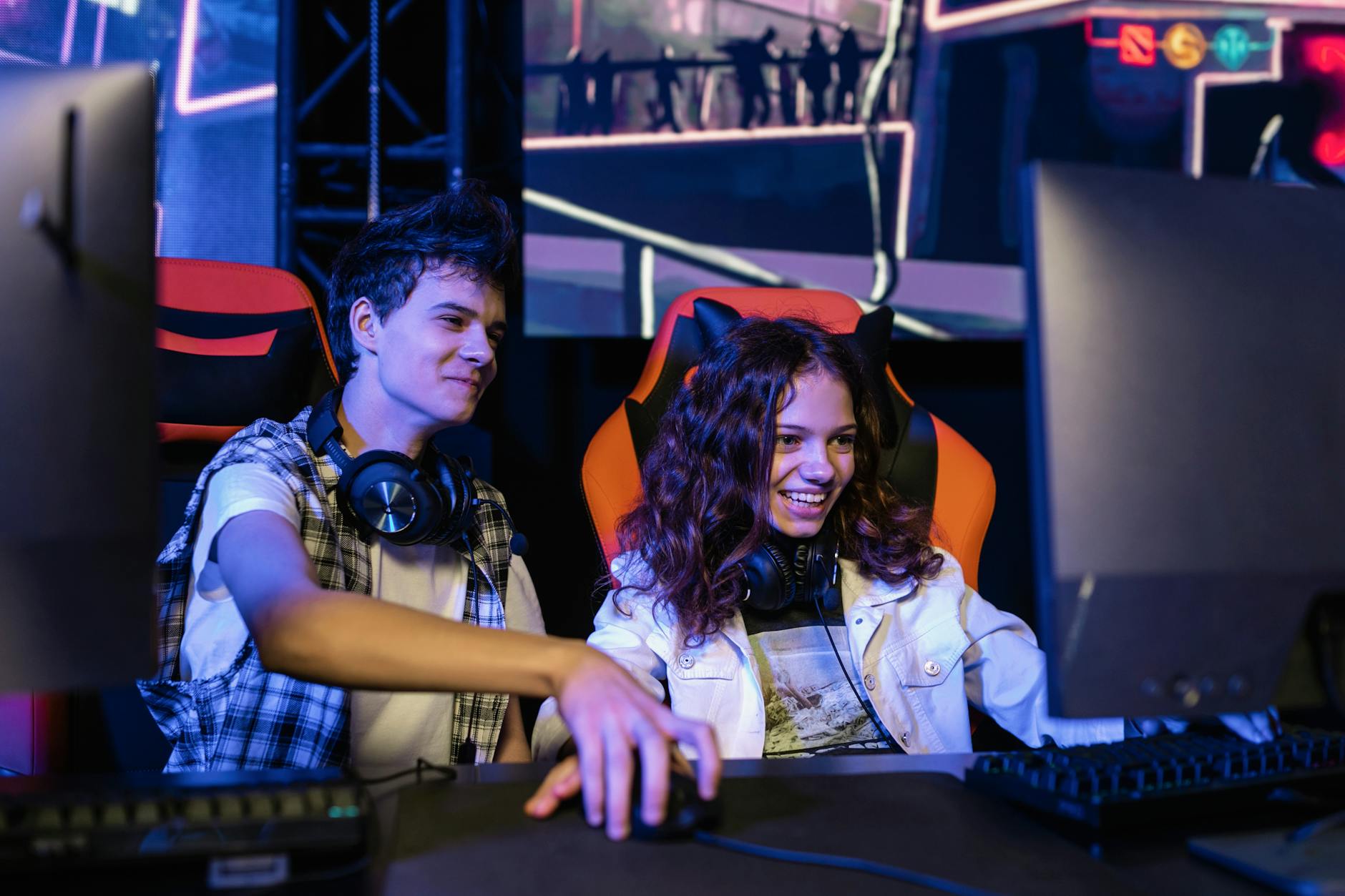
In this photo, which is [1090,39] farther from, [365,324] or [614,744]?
[614,744]

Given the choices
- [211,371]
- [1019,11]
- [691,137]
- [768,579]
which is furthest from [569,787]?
[1019,11]

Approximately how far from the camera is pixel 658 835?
0.65m

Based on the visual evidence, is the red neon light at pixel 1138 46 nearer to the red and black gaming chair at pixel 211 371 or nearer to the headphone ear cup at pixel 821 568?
the headphone ear cup at pixel 821 568

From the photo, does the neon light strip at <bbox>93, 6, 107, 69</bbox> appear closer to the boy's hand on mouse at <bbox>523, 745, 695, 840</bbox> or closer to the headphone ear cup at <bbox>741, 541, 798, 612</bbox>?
the headphone ear cup at <bbox>741, 541, 798, 612</bbox>

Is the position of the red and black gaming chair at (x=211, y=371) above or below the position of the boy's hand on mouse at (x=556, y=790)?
above

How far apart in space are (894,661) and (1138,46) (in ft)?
6.91

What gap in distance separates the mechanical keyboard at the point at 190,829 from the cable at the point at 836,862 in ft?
0.71

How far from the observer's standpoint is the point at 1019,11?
2.72 m

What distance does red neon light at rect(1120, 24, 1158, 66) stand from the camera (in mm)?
2752

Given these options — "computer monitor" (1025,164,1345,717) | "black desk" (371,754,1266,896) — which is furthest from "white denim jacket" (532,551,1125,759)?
"computer monitor" (1025,164,1345,717)

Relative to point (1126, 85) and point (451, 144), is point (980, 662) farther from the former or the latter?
point (1126, 85)

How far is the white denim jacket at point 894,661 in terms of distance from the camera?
4.55ft

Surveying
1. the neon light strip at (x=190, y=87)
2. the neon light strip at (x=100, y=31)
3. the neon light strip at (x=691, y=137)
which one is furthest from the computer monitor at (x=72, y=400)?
the neon light strip at (x=100, y=31)

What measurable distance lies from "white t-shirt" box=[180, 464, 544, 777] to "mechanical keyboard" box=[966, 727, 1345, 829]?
0.68 metres
